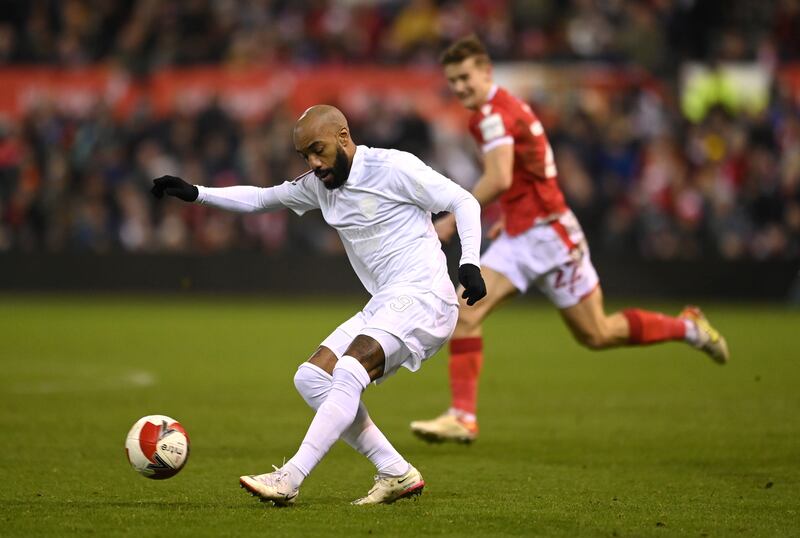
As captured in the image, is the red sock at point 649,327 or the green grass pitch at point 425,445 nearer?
the green grass pitch at point 425,445

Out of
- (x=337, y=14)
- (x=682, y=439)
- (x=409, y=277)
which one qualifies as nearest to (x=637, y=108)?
(x=337, y=14)

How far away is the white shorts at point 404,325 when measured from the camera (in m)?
6.55

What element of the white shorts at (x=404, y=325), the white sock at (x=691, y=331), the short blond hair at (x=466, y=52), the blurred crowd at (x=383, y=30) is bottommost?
the white sock at (x=691, y=331)

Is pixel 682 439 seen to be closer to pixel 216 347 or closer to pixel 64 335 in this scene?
pixel 216 347

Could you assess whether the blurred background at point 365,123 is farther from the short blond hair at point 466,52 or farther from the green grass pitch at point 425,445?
the short blond hair at point 466,52

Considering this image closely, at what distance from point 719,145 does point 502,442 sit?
12.8m

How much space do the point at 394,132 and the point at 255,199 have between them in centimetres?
1343


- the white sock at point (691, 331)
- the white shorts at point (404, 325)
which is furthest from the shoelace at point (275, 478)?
the white sock at point (691, 331)

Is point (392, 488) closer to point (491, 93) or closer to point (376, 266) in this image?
point (376, 266)

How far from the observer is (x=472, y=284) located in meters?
6.28

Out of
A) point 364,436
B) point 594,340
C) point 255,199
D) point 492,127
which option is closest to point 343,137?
point 255,199

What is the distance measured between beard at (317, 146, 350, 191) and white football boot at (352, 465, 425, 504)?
1470mm

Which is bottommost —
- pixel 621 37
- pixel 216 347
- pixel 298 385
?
pixel 216 347

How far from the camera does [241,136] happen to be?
69.2 ft
